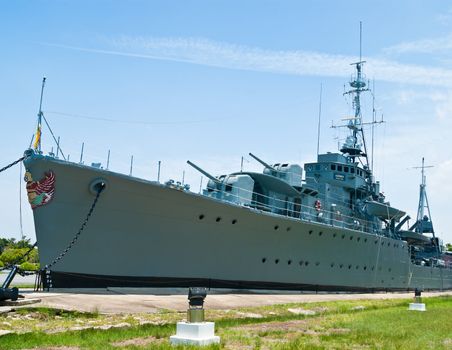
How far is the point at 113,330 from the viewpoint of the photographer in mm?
9133

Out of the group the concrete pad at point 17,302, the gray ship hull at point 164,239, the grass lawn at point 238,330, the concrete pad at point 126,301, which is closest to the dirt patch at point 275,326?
the grass lawn at point 238,330

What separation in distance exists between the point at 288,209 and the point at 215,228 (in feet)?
19.4

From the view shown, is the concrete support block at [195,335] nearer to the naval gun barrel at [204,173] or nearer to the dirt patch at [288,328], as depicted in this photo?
the dirt patch at [288,328]

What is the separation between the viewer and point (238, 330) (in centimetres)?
939

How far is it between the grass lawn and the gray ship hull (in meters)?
4.88

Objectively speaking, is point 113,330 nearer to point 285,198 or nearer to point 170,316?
point 170,316

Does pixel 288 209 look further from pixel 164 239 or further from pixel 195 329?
pixel 195 329

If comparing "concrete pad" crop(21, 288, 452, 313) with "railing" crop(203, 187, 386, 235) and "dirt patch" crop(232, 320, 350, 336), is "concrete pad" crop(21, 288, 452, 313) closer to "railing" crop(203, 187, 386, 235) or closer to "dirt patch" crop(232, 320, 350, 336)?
"dirt patch" crop(232, 320, 350, 336)

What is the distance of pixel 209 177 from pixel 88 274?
7.47 meters

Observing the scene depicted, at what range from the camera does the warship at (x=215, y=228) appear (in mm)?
16312

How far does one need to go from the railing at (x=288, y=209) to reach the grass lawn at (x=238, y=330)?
338 inches

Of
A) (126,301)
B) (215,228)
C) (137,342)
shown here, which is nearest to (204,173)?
(215,228)

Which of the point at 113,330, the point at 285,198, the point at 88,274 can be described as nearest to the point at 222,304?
the point at 88,274

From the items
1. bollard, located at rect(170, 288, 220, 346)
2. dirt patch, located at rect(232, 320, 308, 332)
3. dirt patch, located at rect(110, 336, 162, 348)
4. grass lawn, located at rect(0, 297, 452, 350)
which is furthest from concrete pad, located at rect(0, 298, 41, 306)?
bollard, located at rect(170, 288, 220, 346)
